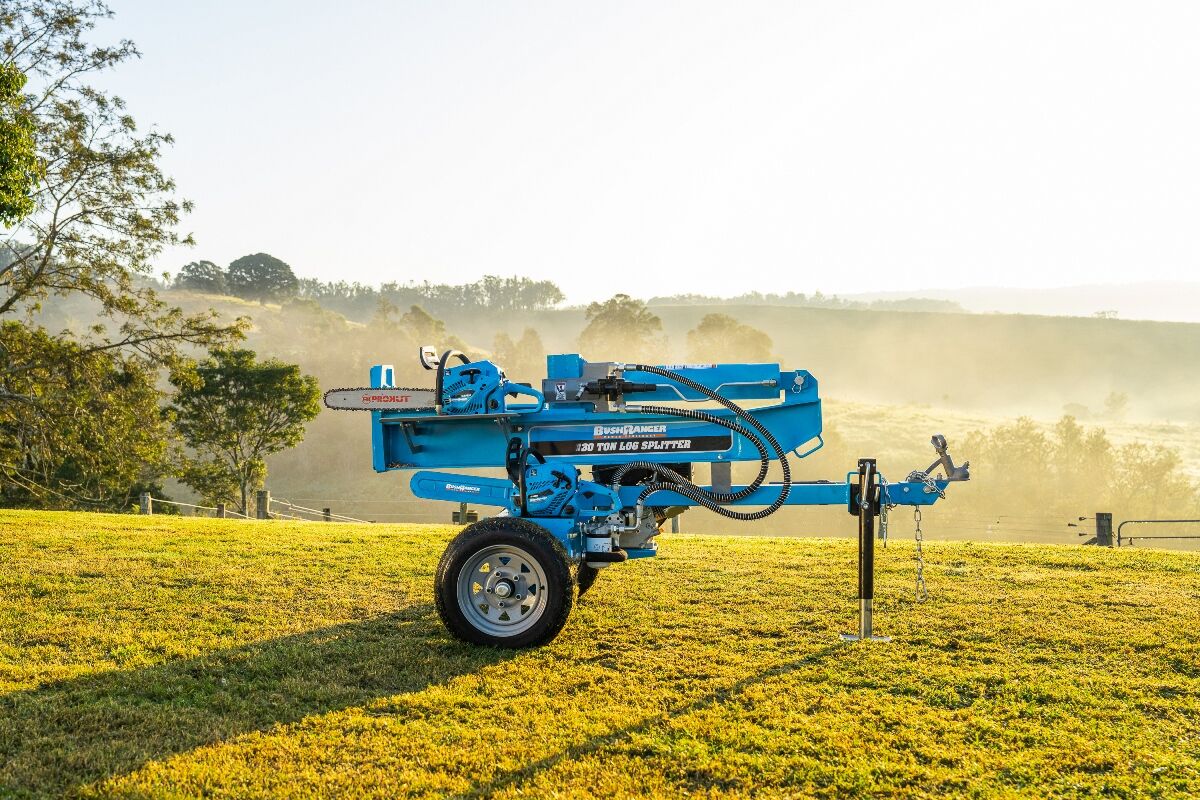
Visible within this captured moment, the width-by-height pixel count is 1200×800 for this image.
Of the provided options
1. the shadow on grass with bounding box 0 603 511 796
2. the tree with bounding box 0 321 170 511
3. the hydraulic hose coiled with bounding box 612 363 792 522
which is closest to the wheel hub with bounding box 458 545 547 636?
the shadow on grass with bounding box 0 603 511 796

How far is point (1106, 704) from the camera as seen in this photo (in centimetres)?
617

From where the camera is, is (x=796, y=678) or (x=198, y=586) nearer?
(x=796, y=678)

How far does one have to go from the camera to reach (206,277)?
119 meters

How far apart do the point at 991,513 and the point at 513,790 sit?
60.1 metres

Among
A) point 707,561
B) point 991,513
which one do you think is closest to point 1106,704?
point 707,561

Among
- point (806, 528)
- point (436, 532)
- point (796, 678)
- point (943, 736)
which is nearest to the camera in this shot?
point (943, 736)

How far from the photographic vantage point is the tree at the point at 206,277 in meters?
119

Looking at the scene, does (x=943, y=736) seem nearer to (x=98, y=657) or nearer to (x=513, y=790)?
(x=513, y=790)

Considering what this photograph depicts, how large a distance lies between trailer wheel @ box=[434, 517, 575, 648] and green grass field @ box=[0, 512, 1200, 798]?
0.20 meters

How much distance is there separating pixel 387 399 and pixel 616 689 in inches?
128

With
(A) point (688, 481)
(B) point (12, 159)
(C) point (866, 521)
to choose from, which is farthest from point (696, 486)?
(B) point (12, 159)

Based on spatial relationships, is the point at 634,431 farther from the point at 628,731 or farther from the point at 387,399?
the point at 628,731

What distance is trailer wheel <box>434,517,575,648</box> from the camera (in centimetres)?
733

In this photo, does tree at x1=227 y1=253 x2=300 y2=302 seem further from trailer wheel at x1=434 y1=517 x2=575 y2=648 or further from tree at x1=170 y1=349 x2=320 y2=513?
trailer wheel at x1=434 y1=517 x2=575 y2=648
